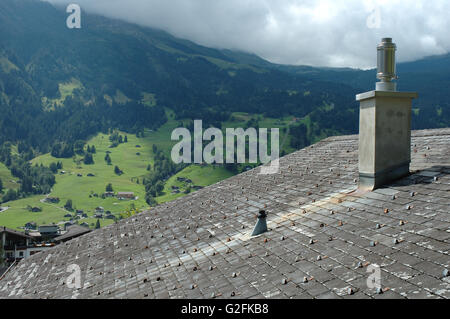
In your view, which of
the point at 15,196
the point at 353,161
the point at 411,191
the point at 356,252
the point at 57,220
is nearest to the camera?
the point at 356,252

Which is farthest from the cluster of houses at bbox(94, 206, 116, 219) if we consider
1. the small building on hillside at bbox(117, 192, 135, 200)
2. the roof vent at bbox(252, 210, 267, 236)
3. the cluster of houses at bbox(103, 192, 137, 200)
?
the roof vent at bbox(252, 210, 267, 236)

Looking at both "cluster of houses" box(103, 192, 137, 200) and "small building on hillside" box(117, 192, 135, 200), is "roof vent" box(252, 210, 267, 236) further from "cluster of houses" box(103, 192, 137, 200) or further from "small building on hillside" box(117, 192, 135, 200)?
"small building on hillside" box(117, 192, 135, 200)

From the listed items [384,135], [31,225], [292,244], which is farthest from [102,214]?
[384,135]

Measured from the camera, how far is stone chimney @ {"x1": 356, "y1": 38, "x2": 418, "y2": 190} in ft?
29.6

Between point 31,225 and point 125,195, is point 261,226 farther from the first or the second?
point 125,195

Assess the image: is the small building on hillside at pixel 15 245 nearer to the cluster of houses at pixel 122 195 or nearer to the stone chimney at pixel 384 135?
the stone chimney at pixel 384 135

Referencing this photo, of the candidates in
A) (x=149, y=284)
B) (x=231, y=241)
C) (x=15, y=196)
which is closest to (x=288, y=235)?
(x=231, y=241)

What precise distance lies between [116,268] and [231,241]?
383cm

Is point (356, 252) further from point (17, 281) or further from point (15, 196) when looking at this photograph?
point (15, 196)

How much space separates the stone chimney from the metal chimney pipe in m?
0.03

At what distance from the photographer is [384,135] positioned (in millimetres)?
9133

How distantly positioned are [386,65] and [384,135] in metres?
1.81

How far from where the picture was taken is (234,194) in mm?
15547
